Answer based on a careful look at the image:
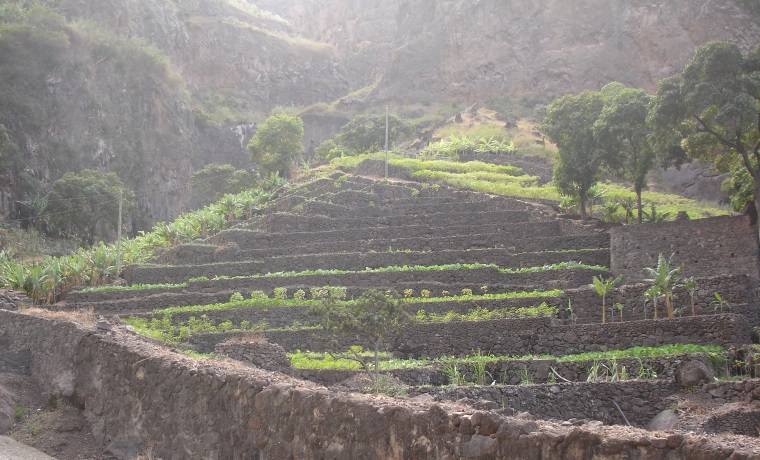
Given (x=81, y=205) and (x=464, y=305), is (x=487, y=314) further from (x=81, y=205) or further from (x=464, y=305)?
(x=81, y=205)

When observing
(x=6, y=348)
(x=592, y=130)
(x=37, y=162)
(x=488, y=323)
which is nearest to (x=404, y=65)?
(x=37, y=162)

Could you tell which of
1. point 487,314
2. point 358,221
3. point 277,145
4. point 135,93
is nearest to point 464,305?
point 487,314

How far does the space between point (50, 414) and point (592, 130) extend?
86.5 ft

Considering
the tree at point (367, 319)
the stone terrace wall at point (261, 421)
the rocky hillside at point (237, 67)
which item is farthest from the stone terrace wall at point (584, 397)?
the rocky hillside at point (237, 67)

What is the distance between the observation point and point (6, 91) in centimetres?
6391

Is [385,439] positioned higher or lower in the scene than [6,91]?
lower

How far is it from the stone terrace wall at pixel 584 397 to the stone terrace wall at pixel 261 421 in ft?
25.5

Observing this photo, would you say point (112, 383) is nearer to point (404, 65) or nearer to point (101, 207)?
point (101, 207)

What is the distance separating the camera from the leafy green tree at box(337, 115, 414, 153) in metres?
59.8

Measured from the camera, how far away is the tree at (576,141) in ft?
119

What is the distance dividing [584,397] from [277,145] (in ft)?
133

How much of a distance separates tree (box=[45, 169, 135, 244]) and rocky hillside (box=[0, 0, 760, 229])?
7159 millimetres

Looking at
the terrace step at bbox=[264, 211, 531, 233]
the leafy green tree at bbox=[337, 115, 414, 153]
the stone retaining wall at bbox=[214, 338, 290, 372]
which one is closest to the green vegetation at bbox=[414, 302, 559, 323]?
the stone retaining wall at bbox=[214, 338, 290, 372]

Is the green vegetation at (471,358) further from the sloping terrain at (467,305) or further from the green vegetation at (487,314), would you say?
the green vegetation at (487,314)
